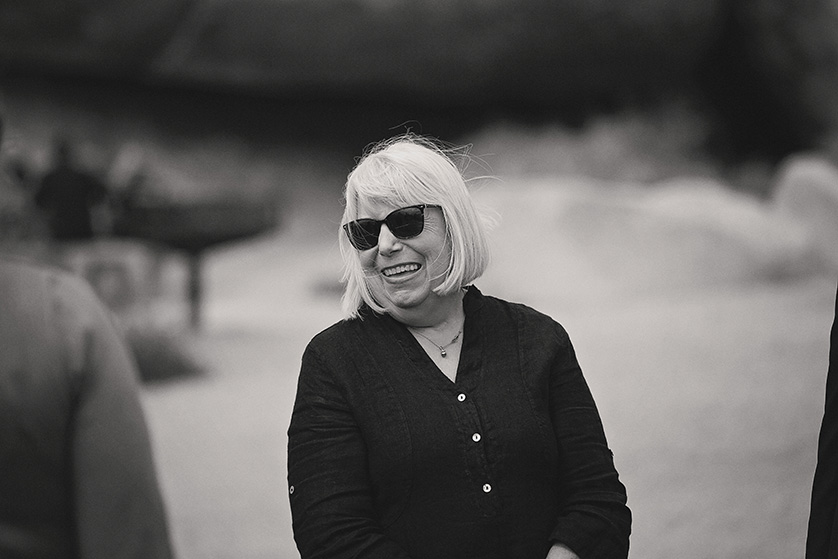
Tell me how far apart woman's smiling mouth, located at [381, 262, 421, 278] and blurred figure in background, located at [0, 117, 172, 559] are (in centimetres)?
70

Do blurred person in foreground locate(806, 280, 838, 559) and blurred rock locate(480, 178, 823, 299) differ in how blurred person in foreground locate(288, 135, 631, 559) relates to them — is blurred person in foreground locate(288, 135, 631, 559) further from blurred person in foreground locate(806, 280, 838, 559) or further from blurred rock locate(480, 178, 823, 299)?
blurred rock locate(480, 178, 823, 299)

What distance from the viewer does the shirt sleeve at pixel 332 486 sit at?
1.67 metres

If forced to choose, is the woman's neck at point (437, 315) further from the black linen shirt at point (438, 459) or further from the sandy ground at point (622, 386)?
the sandy ground at point (622, 386)

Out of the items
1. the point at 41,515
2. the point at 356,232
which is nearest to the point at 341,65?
the point at 356,232

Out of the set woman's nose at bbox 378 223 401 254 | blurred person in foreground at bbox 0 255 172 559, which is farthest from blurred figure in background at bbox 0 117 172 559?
woman's nose at bbox 378 223 401 254

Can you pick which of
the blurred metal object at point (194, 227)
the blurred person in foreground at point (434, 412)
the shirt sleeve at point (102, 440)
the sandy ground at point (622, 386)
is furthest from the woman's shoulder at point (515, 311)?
the blurred metal object at point (194, 227)

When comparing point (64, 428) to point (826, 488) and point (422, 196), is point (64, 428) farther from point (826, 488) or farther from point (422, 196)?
point (826, 488)

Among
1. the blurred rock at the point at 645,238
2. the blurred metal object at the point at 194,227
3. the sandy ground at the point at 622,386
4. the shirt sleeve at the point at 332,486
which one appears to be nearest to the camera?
the shirt sleeve at the point at 332,486

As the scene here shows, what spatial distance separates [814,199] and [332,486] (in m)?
3.99

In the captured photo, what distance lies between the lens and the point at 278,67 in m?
6.04

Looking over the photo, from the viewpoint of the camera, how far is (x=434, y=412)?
1.71 meters

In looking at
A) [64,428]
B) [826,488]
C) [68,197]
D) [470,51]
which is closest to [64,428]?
[64,428]

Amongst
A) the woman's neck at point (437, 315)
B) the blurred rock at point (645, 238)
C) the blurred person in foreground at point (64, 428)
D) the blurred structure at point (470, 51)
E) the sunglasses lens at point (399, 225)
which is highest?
the blurred structure at point (470, 51)

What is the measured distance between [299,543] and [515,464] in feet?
1.33
